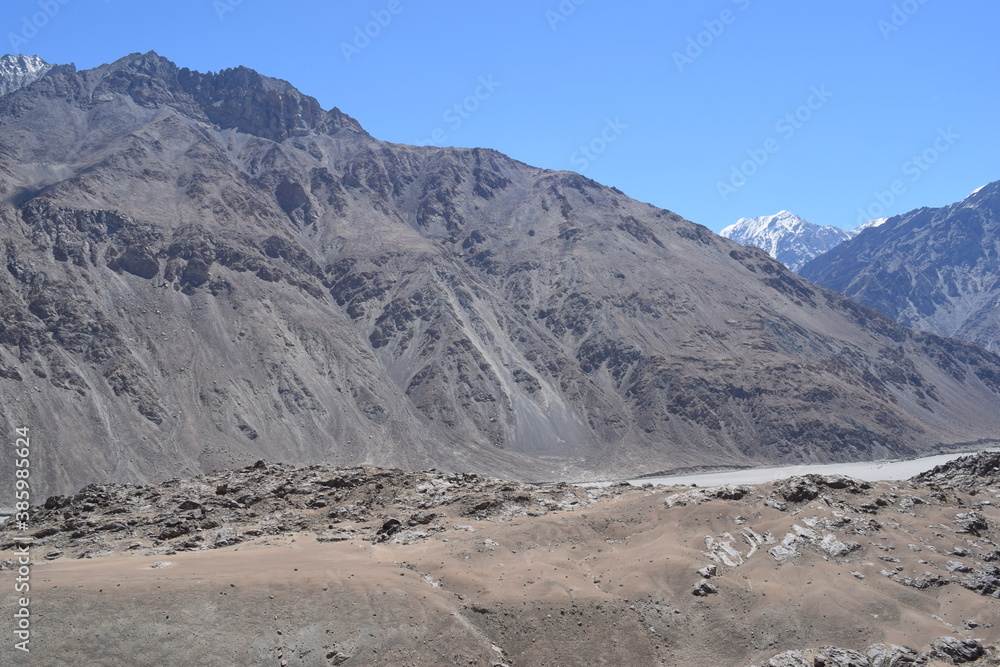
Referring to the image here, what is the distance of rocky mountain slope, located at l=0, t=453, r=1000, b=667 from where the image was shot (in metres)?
30.6

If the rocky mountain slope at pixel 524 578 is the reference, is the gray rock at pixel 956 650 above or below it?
below

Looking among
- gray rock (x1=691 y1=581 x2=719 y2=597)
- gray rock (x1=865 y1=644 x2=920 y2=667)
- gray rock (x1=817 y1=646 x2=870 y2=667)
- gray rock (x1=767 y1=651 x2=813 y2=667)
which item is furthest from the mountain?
gray rock (x1=865 y1=644 x2=920 y2=667)

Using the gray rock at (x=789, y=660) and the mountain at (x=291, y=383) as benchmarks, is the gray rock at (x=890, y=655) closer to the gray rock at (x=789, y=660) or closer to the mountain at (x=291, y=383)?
the gray rock at (x=789, y=660)

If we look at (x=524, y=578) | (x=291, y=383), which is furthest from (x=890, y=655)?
(x=291, y=383)

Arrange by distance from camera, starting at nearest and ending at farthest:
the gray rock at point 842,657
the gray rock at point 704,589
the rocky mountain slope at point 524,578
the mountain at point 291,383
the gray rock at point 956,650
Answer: the rocky mountain slope at point 524,578 < the gray rock at point 842,657 < the gray rock at point 956,650 < the gray rock at point 704,589 < the mountain at point 291,383

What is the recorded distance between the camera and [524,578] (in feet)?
117

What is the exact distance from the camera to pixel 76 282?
160 m

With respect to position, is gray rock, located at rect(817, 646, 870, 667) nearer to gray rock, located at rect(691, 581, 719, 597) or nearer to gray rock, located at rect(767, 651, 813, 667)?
gray rock, located at rect(767, 651, 813, 667)

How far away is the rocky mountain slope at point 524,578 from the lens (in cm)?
3056

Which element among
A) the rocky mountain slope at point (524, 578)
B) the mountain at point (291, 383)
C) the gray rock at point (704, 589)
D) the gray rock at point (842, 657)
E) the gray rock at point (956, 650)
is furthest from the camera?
the mountain at point (291, 383)

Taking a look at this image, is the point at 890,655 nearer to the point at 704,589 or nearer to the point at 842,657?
the point at 842,657

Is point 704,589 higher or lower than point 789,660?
higher

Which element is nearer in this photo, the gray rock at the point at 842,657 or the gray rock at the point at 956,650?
the gray rock at the point at 842,657

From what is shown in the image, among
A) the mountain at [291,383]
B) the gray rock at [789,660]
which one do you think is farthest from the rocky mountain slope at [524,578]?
the mountain at [291,383]
